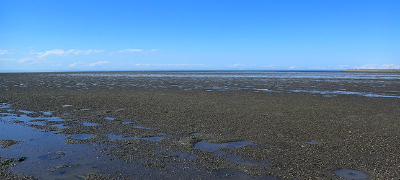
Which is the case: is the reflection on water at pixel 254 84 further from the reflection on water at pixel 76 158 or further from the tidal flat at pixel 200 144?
the reflection on water at pixel 76 158

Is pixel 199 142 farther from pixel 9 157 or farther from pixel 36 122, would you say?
pixel 36 122

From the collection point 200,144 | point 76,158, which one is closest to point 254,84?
point 200,144

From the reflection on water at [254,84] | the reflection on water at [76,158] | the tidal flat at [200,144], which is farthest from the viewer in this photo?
the reflection on water at [254,84]

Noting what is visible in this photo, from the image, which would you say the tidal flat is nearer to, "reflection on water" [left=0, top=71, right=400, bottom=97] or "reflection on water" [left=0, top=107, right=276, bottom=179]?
"reflection on water" [left=0, top=107, right=276, bottom=179]

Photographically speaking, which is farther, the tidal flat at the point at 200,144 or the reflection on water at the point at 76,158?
the tidal flat at the point at 200,144

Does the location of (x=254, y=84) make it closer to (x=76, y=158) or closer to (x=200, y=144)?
(x=200, y=144)

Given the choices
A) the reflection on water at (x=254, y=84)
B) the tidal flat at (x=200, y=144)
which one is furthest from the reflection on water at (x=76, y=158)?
the reflection on water at (x=254, y=84)

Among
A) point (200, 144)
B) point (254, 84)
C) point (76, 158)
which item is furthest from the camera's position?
point (254, 84)

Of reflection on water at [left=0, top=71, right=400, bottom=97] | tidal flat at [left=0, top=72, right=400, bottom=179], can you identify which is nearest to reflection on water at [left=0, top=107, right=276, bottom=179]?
tidal flat at [left=0, top=72, right=400, bottom=179]

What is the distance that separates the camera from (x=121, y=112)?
1477 cm

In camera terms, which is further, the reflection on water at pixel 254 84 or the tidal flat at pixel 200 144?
the reflection on water at pixel 254 84

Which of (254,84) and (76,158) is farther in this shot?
(254,84)

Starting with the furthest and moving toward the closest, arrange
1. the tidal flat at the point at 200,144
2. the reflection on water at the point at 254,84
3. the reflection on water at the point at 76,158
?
the reflection on water at the point at 254,84, the tidal flat at the point at 200,144, the reflection on water at the point at 76,158

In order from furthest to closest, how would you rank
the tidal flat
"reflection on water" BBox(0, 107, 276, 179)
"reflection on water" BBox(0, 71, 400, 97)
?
1. "reflection on water" BBox(0, 71, 400, 97)
2. the tidal flat
3. "reflection on water" BBox(0, 107, 276, 179)
